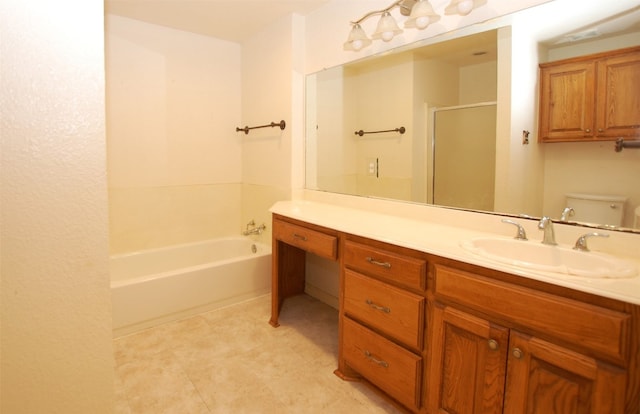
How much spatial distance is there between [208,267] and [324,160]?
3.90 ft

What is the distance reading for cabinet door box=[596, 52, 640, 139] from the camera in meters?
1.28

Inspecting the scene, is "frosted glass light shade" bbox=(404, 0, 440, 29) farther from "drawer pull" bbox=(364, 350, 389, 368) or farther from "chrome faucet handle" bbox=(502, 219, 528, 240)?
"drawer pull" bbox=(364, 350, 389, 368)

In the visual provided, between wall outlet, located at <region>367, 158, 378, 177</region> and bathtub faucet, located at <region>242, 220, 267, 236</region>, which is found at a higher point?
wall outlet, located at <region>367, 158, 378, 177</region>

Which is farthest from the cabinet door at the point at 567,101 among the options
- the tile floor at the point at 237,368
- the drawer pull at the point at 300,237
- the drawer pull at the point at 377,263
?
the tile floor at the point at 237,368

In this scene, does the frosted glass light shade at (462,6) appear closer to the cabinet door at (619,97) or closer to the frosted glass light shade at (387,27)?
the frosted glass light shade at (387,27)

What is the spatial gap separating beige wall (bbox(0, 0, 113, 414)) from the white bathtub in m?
1.72

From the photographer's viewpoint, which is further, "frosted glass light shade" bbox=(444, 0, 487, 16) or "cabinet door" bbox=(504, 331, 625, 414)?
"frosted glass light shade" bbox=(444, 0, 487, 16)

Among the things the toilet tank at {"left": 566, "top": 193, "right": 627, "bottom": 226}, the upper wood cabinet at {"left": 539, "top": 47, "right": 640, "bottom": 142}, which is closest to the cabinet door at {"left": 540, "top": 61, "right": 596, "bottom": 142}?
the upper wood cabinet at {"left": 539, "top": 47, "right": 640, "bottom": 142}

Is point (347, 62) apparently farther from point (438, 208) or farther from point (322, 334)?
point (322, 334)

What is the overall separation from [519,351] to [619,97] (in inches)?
39.4

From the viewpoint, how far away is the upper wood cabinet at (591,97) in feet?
4.23

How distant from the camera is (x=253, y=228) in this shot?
11.1ft

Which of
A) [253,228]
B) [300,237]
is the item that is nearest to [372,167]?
[300,237]

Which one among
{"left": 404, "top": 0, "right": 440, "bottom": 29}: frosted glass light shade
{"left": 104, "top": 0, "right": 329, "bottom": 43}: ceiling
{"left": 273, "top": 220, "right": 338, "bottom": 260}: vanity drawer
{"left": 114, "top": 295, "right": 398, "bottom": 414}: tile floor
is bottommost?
{"left": 114, "top": 295, "right": 398, "bottom": 414}: tile floor
